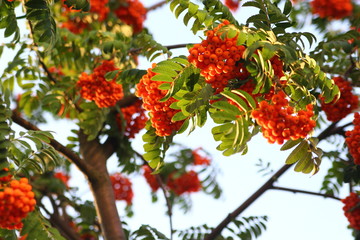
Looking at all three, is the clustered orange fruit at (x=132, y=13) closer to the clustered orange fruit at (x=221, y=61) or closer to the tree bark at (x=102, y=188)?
the tree bark at (x=102, y=188)

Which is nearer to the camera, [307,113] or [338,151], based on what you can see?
[307,113]

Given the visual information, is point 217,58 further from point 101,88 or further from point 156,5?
point 156,5

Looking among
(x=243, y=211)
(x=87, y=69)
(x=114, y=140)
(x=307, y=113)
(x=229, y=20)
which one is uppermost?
(x=87, y=69)

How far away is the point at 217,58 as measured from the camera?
2086 mm

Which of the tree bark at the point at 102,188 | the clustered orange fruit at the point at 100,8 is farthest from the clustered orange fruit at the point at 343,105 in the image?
the clustered orange fruit at the point at 100,8

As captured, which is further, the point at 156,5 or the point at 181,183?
the point at 156,5

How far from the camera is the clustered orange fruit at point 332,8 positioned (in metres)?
5.05

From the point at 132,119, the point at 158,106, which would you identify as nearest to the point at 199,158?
the point at 132,119

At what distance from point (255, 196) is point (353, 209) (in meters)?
0.74

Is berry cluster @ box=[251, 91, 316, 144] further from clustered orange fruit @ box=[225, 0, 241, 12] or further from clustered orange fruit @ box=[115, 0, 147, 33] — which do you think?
clustered orange fruit @ box=[225, 0, 241, 12]

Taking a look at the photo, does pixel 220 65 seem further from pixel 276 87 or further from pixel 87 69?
pixel 87 69

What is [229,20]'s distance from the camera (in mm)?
2475

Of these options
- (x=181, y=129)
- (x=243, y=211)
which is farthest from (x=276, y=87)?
(x=243, y=211)

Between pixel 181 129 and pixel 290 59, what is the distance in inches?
23.5
